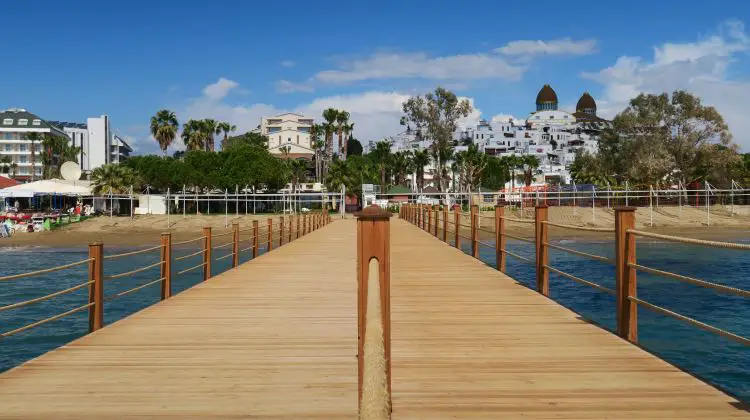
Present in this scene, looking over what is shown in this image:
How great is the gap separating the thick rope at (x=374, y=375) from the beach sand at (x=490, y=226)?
37.2 meters

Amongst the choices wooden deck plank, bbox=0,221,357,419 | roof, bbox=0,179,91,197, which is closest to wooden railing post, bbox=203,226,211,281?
wooden deck plank, bbox=0,221,357,419

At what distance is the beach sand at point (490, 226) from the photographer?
41.8 meters

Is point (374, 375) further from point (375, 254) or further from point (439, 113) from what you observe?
point (439, 113)

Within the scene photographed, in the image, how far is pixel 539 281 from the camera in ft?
31.7

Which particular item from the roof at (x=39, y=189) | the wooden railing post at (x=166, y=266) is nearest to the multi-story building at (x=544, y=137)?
the roof at (x=39, y=189)

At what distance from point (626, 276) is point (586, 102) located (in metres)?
198

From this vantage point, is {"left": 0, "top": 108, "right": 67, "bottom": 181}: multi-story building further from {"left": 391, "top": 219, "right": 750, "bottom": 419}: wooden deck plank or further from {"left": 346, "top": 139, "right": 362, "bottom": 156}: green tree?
{"left": 391, "top": 219, "right": 750, "bottom": 419}: wooden deck plank

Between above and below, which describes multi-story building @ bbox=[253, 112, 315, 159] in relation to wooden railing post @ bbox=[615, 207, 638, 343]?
above

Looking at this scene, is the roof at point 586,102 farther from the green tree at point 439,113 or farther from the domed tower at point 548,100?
the green tree at point 439,113

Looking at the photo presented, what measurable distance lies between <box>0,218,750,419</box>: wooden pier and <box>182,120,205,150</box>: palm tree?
257ft

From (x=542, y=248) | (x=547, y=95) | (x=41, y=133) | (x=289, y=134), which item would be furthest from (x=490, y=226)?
(x=547, y=95)

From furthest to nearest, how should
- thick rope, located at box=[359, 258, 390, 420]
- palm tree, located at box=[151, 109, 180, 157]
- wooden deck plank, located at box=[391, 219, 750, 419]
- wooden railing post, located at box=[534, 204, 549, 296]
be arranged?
1. palm tree, located at box=[151, 109, 180, 157]
2. wooden railing post, located at box=[534, 204, 549, 296]
3. wooden deck plank, located at box=[391, 219, 750, 419]
4. thick rope, located at box=[359, 258, 390, 420]

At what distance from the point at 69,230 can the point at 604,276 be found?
121ft

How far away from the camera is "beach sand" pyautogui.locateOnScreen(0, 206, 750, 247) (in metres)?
41.8
